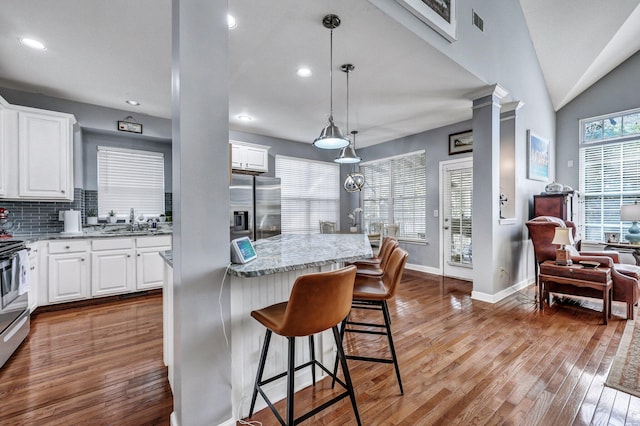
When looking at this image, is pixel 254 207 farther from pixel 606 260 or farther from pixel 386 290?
pixel 606 260

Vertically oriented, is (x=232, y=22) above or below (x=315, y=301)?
above

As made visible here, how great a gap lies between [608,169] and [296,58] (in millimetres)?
5381

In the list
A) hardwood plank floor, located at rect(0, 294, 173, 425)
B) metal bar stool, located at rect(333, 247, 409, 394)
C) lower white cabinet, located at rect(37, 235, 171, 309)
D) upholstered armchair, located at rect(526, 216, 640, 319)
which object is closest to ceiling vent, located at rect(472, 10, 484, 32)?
upholstered armchair, located at rect(526, 216, 640, 319)

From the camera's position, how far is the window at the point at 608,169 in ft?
14.7

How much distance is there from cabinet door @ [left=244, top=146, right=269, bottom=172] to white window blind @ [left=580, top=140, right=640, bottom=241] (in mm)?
5509

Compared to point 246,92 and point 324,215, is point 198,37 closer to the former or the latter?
point 246,92

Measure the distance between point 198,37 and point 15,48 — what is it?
2.53 meters

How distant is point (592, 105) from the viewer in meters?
4.85

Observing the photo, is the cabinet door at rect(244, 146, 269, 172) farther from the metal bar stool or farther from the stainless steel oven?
the metal bar stool

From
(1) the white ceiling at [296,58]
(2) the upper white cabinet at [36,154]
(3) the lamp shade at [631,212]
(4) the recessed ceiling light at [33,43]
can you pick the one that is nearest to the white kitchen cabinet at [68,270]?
(2) the upper white cabinet at [36,154]

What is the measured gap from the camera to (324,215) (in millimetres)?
6312

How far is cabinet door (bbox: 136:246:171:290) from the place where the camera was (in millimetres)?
3818

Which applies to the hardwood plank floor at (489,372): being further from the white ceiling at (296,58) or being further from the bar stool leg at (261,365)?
the white ceiling at (296,58)

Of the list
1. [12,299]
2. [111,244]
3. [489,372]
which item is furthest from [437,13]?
[111,244]
